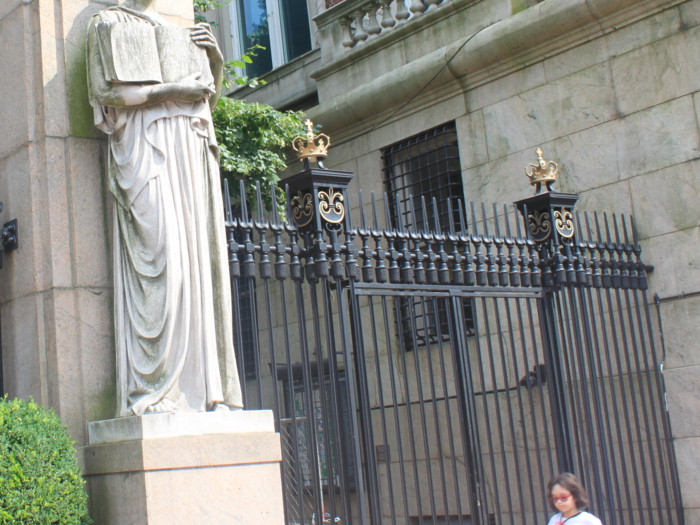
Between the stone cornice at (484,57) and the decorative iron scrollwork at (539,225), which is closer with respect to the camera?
the decorative iron scrollwork at (539,225)

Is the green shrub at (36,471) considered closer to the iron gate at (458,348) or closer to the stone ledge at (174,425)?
the stone ledge at (174,425)

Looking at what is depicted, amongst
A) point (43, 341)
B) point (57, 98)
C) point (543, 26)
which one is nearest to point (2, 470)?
point (43, 341)

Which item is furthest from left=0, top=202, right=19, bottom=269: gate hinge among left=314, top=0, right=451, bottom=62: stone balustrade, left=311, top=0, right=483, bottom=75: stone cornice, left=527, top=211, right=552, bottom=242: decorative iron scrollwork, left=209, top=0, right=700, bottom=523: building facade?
left=314, top=0, right=451, bottom=62: stone balustrade

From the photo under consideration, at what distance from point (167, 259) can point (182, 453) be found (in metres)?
1.06

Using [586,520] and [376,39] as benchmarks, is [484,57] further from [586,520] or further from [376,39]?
[586,520]

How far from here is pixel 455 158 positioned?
11.7m

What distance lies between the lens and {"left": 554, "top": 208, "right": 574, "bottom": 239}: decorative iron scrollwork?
8023mm

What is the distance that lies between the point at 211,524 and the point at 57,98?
2.65m

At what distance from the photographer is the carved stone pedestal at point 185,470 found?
4527mm

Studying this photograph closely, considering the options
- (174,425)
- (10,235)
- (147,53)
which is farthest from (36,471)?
(147,53)

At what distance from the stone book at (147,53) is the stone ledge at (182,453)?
2043 millimetres

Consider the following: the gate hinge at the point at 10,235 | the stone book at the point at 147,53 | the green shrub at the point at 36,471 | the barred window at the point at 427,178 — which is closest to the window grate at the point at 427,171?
the barred window at the point at 427,178

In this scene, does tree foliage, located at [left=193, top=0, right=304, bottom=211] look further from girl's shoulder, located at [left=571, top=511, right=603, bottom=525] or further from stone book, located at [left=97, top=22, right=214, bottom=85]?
girl's shoulder, located at [left=571, top=511, right=603, bottom=525]

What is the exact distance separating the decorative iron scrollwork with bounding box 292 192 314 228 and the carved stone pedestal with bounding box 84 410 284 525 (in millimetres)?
1795
